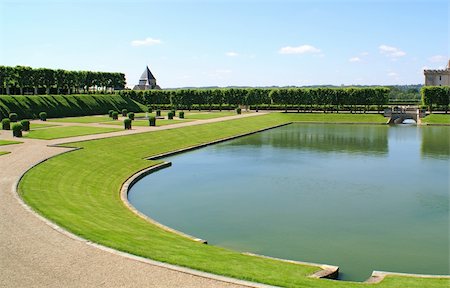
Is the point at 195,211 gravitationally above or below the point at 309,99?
below

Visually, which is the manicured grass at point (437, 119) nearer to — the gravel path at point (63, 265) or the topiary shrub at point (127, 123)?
the topiary shrub at point (127, 123)

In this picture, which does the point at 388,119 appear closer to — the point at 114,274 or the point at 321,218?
the point at 321,218

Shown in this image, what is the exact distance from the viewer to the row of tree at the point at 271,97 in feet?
243

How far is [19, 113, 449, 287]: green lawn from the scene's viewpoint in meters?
10.6

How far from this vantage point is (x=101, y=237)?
12523 millimetres

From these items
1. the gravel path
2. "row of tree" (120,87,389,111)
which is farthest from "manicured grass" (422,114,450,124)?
the gravel path

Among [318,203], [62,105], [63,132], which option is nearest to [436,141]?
[318,203]

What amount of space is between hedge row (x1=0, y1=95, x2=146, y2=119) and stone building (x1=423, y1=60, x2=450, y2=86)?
69735mm

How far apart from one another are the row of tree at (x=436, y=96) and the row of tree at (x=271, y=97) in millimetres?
5886

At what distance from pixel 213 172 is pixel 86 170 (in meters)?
7.69

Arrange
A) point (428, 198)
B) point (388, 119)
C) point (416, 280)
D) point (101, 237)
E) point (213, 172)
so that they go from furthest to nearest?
1. point (388, 119)
2. point (213, 172)
3. point (428, 198)
4. point (101, 237)
5. point (416, 280)

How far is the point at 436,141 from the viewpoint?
4359cm

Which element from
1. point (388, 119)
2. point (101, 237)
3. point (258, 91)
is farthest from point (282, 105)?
point (101, 237)

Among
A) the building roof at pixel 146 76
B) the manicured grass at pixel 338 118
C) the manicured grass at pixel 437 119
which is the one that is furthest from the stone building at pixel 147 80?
the manicured grass at pixel 437 119
